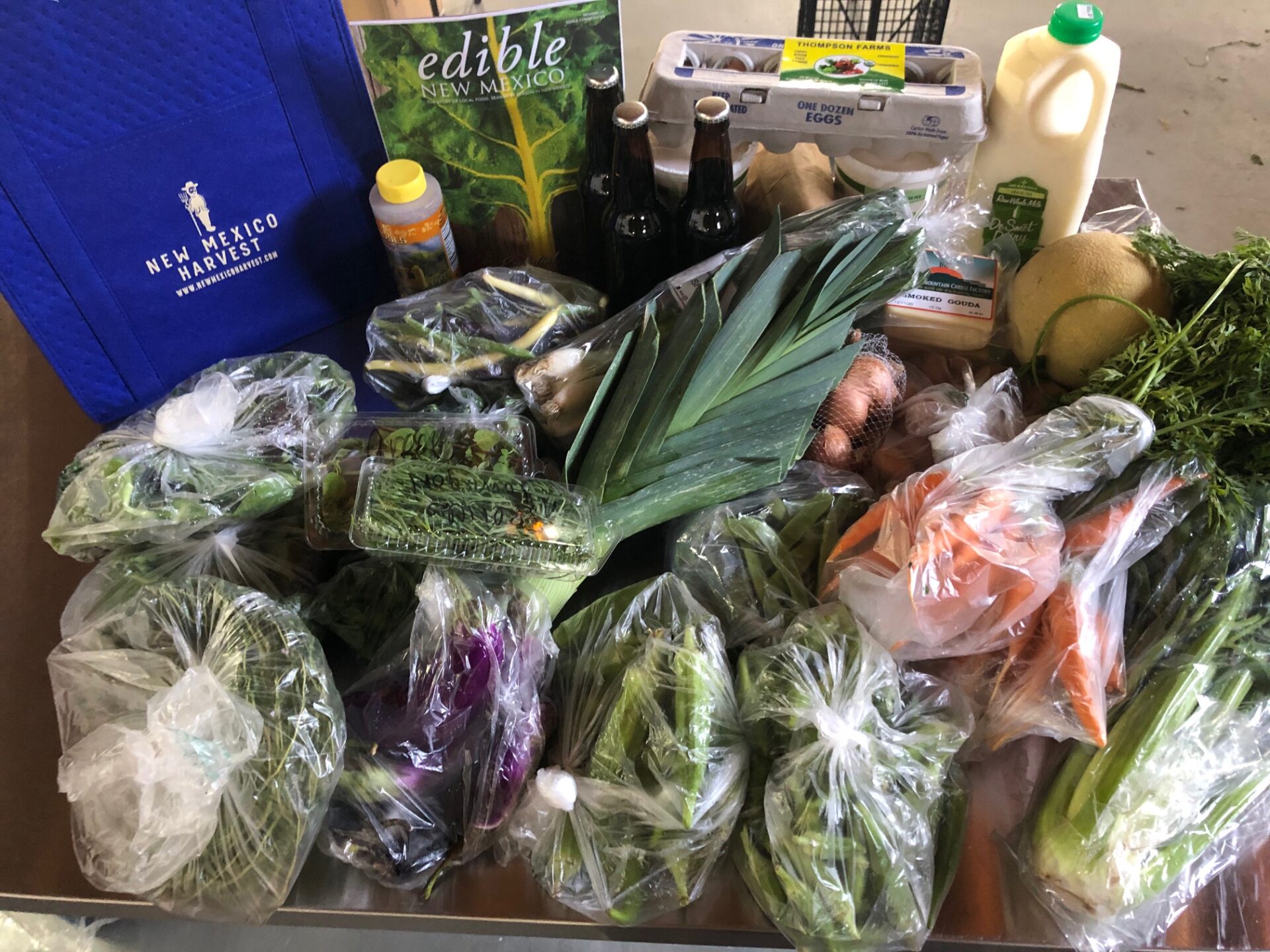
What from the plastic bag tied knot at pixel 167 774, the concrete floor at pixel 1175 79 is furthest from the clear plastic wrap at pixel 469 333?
the concrete floor at pixel 1175 79

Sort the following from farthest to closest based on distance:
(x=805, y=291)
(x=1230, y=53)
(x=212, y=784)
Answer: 1. (x=1230, y=53)
2. (x=805, y=291)
3. (x=212, y=784)

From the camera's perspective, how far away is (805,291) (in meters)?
0.85

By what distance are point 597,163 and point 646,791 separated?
63 centimetres

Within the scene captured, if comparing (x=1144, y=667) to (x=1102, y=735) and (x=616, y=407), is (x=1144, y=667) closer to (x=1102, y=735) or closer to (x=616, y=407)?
(x=1102, y=735)

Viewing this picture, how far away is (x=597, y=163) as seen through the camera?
3.14 ft

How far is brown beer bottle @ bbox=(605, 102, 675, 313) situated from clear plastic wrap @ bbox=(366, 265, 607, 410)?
2.5 inches

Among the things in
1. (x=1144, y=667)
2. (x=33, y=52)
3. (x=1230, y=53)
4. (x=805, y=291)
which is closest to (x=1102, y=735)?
(x=1144, y=667)

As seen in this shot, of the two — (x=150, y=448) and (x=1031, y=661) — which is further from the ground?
(x=150, y=448)

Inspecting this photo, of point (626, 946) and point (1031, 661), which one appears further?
point (626, 946)

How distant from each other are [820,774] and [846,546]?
0.21m

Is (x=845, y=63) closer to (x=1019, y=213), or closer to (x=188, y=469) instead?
(x=1019, y=213)

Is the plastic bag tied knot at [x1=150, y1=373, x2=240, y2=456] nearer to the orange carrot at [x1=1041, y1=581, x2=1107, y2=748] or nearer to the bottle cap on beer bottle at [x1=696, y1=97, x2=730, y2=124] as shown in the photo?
the bottle cap on beer bottle at [x1=696, y1=97, x2=730, y2=124]

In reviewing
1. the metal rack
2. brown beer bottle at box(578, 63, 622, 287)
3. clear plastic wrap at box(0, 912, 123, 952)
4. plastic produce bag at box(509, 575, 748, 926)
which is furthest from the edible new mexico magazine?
the metal rack

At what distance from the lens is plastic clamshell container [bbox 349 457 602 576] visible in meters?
0.71
